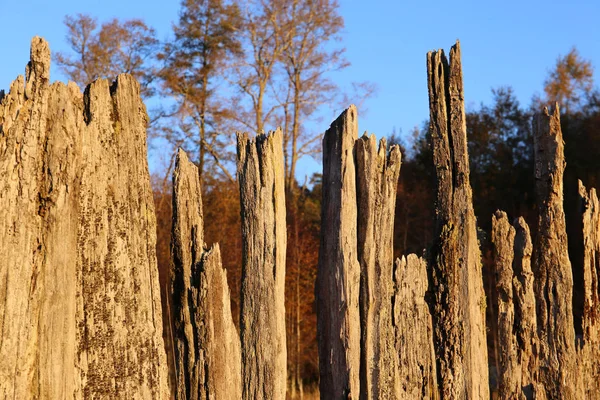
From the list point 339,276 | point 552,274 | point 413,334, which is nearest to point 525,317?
point 552,274

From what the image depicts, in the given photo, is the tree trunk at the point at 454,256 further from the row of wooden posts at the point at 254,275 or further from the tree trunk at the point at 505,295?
the tree trunk at the point at 505,295

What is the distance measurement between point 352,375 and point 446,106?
8.41 feet

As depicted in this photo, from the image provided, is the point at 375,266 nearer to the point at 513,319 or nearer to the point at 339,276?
the point at 339,276

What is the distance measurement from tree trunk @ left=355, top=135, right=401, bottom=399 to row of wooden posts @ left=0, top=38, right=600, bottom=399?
0.5 inches

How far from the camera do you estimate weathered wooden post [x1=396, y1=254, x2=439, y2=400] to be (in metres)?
5.64

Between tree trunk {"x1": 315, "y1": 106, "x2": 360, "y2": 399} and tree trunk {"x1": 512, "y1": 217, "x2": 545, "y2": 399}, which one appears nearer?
tree trunk {"x1": 315, "y1": 106, "x2": 360, "y2": 399}

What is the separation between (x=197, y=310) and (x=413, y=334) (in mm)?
1884

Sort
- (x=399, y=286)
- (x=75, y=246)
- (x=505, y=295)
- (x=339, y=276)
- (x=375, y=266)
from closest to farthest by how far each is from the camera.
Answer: (x=75, y=246), (x=339, y=276), (x=375, y=266), (x=399, y=286), (x=505, y=295)

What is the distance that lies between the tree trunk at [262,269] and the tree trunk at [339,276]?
45 centimetres

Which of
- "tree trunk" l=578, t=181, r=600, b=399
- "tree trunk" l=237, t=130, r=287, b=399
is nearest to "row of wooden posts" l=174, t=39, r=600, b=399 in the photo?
"tree trunk" l=237, t=130, r=287, b=399

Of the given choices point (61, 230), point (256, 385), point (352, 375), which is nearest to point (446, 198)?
point (352, 375)

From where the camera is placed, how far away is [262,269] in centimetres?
498

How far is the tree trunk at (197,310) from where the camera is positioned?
4621 mm

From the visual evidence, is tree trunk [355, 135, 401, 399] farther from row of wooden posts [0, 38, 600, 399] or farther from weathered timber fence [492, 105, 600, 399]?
weathered timber fence [492, 105, 600, 399]
